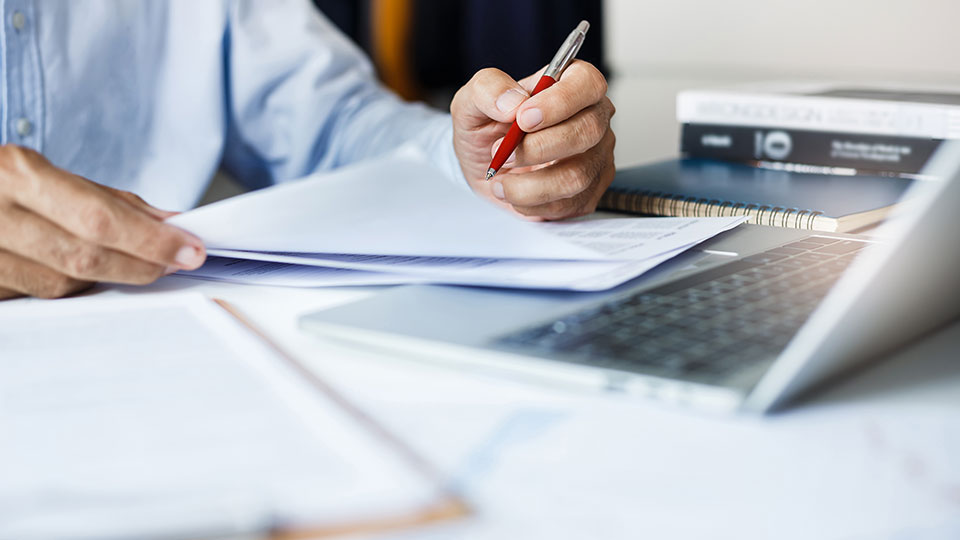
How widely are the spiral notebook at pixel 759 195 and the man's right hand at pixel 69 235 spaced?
40 centimetres

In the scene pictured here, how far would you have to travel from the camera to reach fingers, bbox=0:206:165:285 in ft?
1.74

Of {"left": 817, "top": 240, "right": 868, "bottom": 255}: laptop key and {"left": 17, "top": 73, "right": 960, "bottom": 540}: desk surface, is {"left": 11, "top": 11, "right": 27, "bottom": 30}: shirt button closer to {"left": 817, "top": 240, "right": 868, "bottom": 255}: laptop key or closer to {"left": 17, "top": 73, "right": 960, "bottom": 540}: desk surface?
{"left": 17, "top": 73, "right": 960, "bottom": 540}: desk surface

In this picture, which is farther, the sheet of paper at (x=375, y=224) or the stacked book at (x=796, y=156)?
the stacked book at (x=796, y=156)

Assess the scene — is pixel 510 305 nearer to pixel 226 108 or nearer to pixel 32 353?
pixel 32 353

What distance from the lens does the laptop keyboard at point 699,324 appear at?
0.39m

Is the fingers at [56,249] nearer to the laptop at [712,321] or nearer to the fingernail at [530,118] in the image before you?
the laptop at [712,321]

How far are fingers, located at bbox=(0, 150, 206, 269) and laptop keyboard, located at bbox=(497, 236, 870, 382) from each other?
238 mm

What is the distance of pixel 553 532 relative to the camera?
0.28 meters

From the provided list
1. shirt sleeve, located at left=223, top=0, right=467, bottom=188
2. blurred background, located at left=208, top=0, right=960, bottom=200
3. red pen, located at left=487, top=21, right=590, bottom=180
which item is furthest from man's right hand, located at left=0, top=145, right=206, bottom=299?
blurred background, located at left=208, top=0, right=960, bottom=200

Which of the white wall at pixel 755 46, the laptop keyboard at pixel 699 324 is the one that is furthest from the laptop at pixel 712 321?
the white wall at pixel 755 46

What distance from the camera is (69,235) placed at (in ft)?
1.75

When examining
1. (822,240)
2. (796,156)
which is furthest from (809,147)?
(822,240)

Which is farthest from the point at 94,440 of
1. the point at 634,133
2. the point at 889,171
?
the point at 634,133

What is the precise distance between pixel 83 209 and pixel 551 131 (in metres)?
0.34
